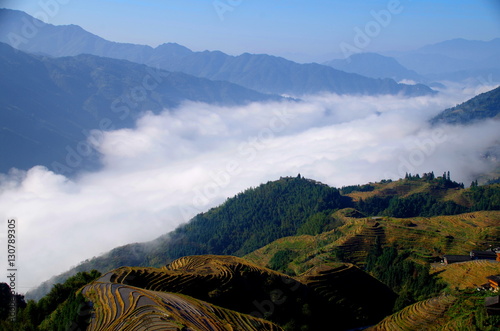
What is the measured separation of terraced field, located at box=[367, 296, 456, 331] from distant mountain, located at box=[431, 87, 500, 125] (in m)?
168

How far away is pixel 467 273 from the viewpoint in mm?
37469

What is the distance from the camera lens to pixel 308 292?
110 feet

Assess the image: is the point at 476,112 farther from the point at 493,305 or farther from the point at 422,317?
the point at 493,305

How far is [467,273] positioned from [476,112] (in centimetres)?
16917

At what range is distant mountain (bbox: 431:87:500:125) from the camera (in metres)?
180

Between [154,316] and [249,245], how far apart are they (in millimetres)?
58784

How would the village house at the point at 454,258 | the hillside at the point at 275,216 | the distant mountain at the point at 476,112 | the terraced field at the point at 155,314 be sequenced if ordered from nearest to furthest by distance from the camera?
the terraced field at the point at 155,314 < the village house at the point at 454,258 < the hillside at the point at 275,216 < the distant mountain at the point at 476,112

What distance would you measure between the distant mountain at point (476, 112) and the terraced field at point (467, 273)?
15376cm

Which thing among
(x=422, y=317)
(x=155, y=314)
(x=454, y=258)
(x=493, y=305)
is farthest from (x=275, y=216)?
(x=155, y=314)

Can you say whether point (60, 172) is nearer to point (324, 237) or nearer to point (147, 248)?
point (147, 248)

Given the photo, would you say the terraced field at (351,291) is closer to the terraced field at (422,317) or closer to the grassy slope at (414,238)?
the terraced field at (422,317)

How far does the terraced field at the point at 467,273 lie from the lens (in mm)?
35469

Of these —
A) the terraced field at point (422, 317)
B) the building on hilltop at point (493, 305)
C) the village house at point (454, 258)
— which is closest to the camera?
the building on hilltop at point (493, 305)

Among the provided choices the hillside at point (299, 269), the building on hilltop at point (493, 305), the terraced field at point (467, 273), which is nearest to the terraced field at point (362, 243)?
the hillside at point (299, 269)
